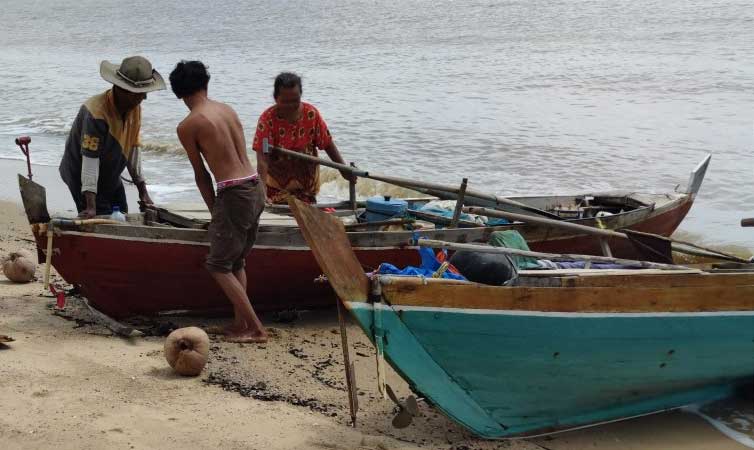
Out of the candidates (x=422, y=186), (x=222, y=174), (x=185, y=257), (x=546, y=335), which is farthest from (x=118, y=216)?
(x=546, y=335)

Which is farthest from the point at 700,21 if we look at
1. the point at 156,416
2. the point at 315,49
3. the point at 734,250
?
the point at 156,416

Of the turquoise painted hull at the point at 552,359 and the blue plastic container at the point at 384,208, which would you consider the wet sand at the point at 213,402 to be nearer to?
the turquoise painted hull at the point at 552,359

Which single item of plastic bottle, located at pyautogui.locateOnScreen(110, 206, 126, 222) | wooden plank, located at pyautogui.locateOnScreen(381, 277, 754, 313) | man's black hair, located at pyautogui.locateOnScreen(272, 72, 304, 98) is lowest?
plastic bottle, located at pyautogui.locateOnScreen(110, 206, 126, 222)

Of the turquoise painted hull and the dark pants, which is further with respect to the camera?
the dark pants

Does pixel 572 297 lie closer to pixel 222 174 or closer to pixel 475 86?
pixel 222 174

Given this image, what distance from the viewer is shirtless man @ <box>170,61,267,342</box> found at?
4703mm

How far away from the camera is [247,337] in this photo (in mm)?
5145

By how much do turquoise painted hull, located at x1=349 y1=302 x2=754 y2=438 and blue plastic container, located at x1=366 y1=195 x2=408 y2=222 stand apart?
200 cm

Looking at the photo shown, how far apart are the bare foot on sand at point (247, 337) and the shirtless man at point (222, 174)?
1 centimetres

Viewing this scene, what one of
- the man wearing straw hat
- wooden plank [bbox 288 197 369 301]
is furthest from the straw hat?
wooden plank [bbox 288 197 369 301]

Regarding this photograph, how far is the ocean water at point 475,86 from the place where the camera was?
11672 millimetres

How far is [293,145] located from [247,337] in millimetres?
1453

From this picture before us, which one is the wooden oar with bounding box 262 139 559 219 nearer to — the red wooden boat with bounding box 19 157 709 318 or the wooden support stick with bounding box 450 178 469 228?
the wooden support stick with bounding box 450 178 469 228

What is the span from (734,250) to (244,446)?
20.8 ft
